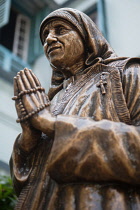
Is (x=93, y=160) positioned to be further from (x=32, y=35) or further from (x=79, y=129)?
(x=32, y=35)

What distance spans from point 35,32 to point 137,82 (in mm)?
7436

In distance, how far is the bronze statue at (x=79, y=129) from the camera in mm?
1299

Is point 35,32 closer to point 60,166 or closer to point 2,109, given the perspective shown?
point 2,109

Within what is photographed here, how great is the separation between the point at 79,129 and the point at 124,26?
18.3 feet

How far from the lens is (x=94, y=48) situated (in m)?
1.82

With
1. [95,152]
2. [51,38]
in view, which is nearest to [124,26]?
[51,38]

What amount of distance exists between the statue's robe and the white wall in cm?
473

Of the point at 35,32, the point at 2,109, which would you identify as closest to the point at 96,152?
the point at 2,109

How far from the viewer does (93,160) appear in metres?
1.29

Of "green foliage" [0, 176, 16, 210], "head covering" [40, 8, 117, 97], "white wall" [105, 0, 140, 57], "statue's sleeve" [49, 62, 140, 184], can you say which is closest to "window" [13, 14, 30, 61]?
"white wall" [105, 0, 140, 57]

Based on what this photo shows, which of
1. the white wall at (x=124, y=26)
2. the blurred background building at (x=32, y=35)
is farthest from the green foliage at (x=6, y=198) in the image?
the white wall at (x=124, y=26)

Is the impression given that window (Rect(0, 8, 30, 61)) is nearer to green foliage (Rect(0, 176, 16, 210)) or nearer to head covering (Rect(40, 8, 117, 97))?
green foliage (Rect(0, 176, 16, 210))

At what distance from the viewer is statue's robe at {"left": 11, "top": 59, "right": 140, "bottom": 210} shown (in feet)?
4.23

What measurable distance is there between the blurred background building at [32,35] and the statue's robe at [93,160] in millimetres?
4273
